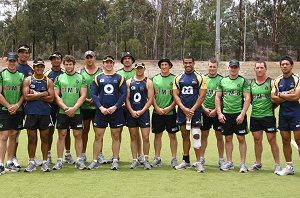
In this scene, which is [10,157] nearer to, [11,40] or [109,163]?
[109,163]

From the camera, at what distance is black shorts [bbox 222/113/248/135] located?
295 inches

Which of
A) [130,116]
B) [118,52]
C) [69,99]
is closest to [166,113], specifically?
[130,116]

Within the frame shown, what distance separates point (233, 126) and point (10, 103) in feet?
13.0

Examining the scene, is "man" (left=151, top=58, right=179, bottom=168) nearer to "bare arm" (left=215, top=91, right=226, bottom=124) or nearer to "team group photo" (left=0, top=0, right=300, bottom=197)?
"team group photo" (left=0, top=0, right=300, bottom=197)

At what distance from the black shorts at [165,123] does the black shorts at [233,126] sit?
0.91 m

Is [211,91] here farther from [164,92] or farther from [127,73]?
A: [127,73]

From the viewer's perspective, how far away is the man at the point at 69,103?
24.6 ft

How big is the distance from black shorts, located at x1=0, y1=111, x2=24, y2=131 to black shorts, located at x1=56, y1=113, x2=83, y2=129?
658mm

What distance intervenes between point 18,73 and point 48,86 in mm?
586

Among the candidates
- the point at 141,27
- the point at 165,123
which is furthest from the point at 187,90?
the point at 141,27

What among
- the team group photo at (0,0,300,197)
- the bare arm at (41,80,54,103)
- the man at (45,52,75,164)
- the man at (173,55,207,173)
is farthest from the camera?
the man at (45,52,75,164)

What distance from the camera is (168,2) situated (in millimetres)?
52969

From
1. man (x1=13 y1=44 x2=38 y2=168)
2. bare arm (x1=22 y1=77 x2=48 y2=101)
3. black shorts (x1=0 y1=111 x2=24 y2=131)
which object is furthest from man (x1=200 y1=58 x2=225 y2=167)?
black shorts (x1=0 y1=111 x2=24 y2=131)

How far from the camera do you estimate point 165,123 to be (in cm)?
784
